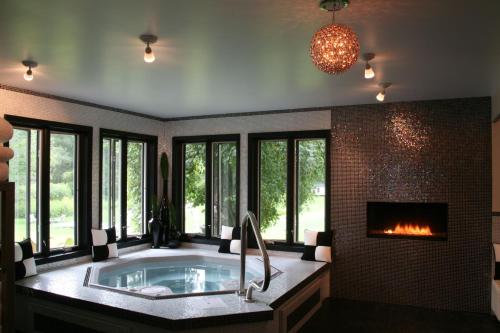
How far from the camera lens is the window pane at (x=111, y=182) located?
5.88 m

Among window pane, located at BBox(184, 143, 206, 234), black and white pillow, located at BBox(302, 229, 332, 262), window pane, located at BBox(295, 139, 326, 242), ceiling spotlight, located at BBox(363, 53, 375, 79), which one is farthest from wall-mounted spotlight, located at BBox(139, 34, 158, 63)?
window pane, located at BBox(184, 143, 206, 234)

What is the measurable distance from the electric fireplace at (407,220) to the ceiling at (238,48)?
1384 millimetres

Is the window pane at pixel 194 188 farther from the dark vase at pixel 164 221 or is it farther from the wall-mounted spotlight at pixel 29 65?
the wall-mounted spotlight at pixel 29 65

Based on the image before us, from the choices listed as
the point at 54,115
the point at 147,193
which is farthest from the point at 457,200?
the point at 54,115

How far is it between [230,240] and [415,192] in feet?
8.84

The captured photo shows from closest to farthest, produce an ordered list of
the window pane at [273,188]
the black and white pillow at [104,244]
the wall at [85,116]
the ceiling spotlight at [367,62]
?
the ceiling spotlight at [367,62] → the wall at [85,116] → the black and white pillow at [104,244] → the window pane at [273,188]

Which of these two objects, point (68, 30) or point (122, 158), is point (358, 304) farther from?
point (68, 30)

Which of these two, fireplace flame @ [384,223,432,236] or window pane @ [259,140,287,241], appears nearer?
fireplace flame @ [384,223,432,236]

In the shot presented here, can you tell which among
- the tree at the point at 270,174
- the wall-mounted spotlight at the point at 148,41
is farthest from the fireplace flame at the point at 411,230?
the wall-mounted spotlight at the point at 148,41

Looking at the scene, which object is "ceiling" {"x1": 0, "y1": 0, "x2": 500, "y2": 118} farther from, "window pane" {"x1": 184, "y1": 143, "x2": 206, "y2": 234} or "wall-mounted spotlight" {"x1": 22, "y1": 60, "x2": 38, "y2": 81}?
"window pane" {"x1": 184, "y1": 143, "x2": 206, "y2": 234}

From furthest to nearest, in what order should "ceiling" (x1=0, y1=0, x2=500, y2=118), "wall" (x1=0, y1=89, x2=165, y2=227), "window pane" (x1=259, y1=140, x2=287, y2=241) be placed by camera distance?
1. "window pane" (x1=259, y1=140, x2=287, y2=241)
2. "wall" (x1=0, y1=89, x2=165, y2=227)
3. "ceiling" (x1=0, y1=0, x2=500, y2=118)

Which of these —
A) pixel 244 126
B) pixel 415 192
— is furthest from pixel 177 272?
pixel 415 192

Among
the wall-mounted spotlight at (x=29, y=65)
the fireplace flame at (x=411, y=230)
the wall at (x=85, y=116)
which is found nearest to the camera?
the wall-mounted spotlight at (x=29, y=65)

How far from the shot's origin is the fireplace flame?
17.3 feet
